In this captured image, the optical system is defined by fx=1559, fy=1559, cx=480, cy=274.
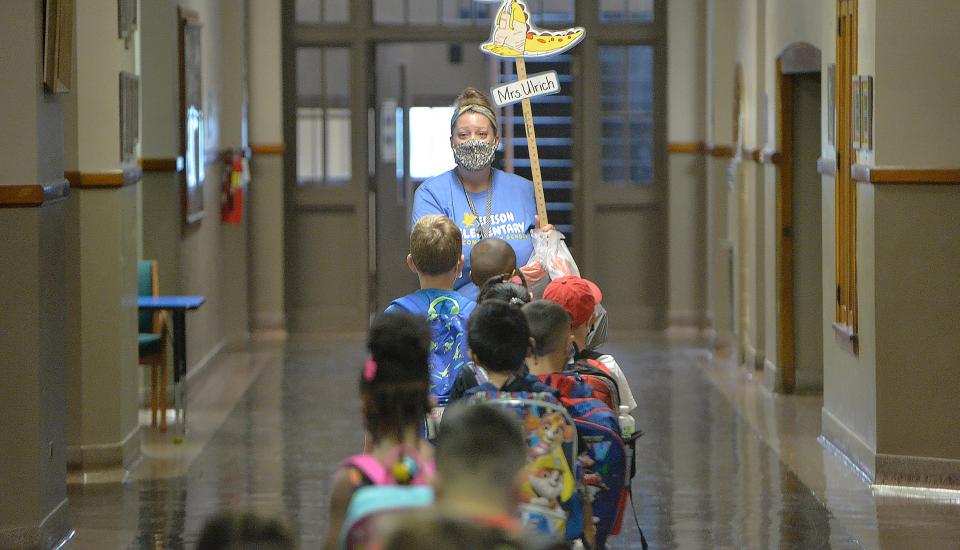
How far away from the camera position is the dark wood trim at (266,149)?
1241 cm

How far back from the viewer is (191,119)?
9680 mm

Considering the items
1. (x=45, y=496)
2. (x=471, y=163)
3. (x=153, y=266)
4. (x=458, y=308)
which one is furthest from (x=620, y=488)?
(x=153, y=266)

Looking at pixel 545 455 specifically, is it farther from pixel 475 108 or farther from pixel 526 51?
pixel 526 51

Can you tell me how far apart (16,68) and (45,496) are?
5.10 feet

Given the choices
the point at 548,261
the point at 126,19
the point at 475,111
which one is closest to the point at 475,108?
the point at 475,111

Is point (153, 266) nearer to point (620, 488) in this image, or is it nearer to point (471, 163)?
point (471, 163)

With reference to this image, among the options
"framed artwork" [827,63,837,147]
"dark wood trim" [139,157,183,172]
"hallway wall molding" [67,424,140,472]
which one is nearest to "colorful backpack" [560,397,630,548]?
"hallway wall molding" [67,424,140,472]

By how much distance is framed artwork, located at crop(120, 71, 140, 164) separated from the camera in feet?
23.8

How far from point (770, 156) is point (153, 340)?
12.6 feet

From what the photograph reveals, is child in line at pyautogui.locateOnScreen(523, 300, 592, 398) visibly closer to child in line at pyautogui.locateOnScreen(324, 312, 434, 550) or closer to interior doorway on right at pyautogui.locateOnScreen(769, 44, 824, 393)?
child in line at pyautogui.locateOnScreen(324, 312, 434, 550)

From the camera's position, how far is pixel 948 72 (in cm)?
657

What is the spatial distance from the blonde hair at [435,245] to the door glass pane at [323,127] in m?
8.48

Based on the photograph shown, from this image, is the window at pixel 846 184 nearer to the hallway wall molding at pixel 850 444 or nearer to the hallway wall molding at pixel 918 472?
the hallway wall molding at pixel 850 444

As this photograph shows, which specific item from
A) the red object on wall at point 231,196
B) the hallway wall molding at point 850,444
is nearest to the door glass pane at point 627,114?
the red object on wall at point 231,196
